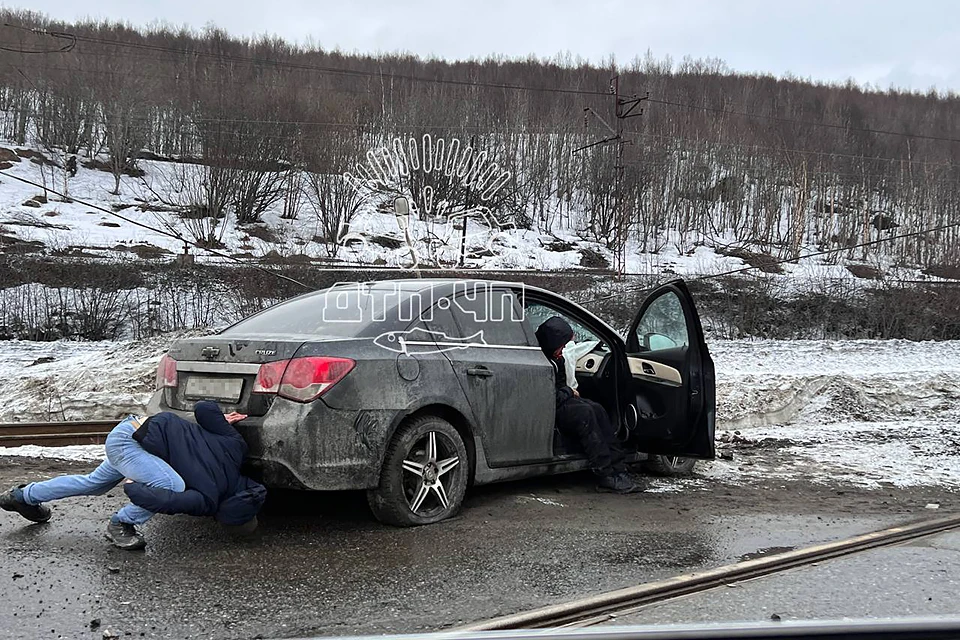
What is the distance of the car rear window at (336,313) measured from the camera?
16.8ft

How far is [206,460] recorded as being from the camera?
4.50 metres

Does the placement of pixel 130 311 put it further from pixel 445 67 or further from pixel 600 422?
pixel 445 67

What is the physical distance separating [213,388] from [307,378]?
66cm

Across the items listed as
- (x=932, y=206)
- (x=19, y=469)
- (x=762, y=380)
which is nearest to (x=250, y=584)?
(x=19, y=469)

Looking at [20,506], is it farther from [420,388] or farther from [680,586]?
[680,586]

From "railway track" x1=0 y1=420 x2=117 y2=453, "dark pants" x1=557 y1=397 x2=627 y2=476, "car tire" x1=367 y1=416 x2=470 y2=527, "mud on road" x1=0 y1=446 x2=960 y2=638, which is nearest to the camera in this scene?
"mud on road" x1=0 y1=446 x2=960 y2=638

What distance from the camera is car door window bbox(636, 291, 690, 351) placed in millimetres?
6656

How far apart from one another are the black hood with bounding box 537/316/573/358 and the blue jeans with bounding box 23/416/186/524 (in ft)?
8.93

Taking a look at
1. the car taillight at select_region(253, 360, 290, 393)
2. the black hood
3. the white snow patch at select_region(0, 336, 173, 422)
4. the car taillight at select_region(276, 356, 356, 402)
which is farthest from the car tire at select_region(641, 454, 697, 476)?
the white snow patch at select_region(0, 336, 173, 422)

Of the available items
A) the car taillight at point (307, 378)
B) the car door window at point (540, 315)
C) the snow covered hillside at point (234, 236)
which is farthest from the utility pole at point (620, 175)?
the car taillight at point (307, 378)

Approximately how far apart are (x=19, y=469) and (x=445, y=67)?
61744mm

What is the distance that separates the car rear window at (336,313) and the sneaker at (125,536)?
1.32 m

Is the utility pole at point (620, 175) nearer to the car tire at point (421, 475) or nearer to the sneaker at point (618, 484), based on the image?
the sneaker at point (618, 484)

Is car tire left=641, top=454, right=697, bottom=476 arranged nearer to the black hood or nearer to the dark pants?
the dark pants
